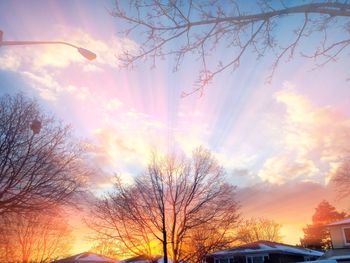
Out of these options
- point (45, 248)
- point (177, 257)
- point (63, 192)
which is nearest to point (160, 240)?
point (177, 257)

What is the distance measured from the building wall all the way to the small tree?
32461 millimetres

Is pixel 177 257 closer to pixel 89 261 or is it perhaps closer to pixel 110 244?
pixel 110 244

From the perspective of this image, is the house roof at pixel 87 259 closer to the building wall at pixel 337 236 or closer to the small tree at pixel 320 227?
the building wall at pixel 337 236

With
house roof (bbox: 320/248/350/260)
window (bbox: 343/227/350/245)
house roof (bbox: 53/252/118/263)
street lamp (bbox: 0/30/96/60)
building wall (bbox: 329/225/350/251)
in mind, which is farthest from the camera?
house roof (bbox: 53/252/118/263)

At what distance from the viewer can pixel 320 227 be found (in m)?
58.0

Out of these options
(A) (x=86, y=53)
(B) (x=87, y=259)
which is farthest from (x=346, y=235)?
(B) (x=87, y=259)

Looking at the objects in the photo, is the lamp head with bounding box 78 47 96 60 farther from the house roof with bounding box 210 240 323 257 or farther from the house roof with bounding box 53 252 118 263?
the house roof with bounding box 53 252 118 263

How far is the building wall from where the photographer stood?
26719mm

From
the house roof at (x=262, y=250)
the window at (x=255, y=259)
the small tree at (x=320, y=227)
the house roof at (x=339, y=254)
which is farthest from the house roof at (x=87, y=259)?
the small tree at (x=320, y=227)

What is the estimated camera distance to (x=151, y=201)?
23484 mm

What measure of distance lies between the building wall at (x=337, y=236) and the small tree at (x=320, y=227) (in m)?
32.5

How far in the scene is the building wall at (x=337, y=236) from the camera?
26.7 metres

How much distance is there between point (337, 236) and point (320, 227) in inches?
1353

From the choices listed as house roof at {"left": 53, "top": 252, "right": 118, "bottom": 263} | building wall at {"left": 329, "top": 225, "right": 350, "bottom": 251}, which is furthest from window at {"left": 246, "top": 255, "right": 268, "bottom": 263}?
house roof at {"left": 53, "top": 252, "right": 118, "bottom": 263}
